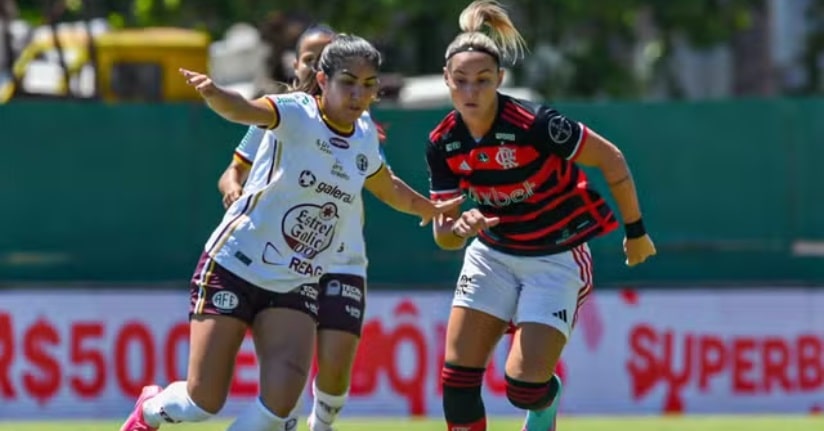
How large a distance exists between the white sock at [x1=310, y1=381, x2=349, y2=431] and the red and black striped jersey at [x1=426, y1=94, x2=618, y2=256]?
1.04 meters

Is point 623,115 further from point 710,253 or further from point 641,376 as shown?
point 641,376

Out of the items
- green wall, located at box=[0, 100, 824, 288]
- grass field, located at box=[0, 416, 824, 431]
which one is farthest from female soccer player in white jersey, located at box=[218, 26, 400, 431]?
green wall, located at box=[0, 100, 824, 288]

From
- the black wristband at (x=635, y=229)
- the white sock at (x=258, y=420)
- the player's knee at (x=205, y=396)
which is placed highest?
the black wristband at (x=635, y=229)

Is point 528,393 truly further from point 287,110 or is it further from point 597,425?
point 597,425

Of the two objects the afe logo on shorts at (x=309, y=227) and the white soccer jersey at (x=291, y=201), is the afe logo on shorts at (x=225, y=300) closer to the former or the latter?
the white soccer jersey at (x=291, y=201)

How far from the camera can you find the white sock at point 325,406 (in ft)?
28.4

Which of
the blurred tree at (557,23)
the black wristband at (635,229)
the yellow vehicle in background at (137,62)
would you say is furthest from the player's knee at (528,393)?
the yellow vehicle in background at (137,62)

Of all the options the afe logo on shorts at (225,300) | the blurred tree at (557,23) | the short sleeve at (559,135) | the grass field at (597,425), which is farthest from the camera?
the blurred tree at (557,23)

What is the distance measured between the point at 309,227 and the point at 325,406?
134cm

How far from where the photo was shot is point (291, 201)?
755 cm

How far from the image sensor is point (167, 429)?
36.1ft

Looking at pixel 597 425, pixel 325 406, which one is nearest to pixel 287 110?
pixel 325 406

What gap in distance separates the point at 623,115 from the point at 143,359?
14.0ft

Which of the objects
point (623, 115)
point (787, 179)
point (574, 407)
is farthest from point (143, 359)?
point (787, 179)
